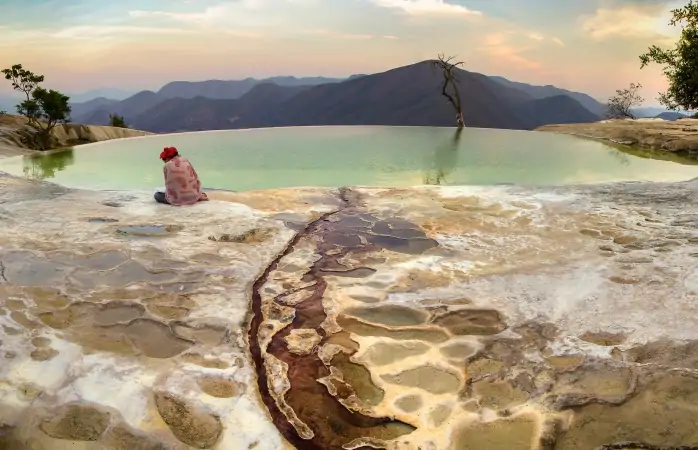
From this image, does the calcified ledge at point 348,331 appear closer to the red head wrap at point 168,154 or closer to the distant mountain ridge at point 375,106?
the red head wrap at point 168,154

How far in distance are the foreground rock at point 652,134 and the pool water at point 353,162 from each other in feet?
4.05

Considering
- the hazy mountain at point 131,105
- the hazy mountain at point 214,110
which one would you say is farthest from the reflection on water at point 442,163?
the hazy mountain at point 131,105

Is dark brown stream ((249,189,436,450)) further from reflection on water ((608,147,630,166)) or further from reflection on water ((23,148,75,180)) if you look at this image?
reflection on water ((608,147,630,166))

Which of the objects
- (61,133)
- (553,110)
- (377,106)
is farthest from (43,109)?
(553,110)

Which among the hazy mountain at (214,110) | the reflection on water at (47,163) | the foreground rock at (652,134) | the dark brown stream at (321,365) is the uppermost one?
the hazy mountain at (214,110)

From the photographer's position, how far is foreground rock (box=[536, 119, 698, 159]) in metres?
15.2

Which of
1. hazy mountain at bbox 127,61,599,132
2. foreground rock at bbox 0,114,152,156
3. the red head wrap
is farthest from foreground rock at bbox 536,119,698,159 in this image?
hazy mountain at bbox 127,61,599,132

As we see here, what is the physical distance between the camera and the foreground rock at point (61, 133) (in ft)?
A: 61.4

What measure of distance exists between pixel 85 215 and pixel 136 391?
4279 mm

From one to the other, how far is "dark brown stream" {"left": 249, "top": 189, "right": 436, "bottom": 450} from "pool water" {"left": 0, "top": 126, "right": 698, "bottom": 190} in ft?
13.0

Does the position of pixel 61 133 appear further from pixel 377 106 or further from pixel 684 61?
pixel 377 106

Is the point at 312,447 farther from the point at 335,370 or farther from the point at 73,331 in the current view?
the point at 73,331

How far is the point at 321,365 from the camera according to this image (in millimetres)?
3488

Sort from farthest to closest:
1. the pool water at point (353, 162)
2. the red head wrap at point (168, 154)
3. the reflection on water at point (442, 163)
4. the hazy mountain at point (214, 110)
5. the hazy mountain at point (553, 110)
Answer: the hazy mountain at point (214, 110), the hazy mountain at point (553, 110), the reflection on water at point (442, 163), the pool water at point (353, 162), the red head wrap at point (168, 154)
